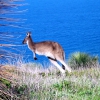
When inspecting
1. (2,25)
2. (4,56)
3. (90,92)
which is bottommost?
(90,92)

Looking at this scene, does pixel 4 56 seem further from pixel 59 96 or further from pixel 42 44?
pixel 42 44

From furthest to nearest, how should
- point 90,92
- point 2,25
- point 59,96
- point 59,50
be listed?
point 59,50, point 90,92, point 59,96, point 2,25

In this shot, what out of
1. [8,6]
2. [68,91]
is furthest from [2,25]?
[68,91]

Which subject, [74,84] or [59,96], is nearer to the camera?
[59,96]

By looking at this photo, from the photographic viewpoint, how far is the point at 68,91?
6.65 meters

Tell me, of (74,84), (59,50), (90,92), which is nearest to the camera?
(90,92)

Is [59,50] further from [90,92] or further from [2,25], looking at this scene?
[2,25]

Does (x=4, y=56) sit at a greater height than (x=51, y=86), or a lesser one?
greater

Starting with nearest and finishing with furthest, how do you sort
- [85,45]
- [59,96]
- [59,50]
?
1. [59,96]
2. [59,50]
3. [85,45]

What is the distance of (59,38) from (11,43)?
96.9 feet

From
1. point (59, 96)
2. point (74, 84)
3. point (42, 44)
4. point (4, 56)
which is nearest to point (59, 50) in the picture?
point (42, 44)

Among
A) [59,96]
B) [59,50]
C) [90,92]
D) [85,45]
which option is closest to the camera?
[59,96]

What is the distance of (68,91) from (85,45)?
2588 centimetres

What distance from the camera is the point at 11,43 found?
380cm
